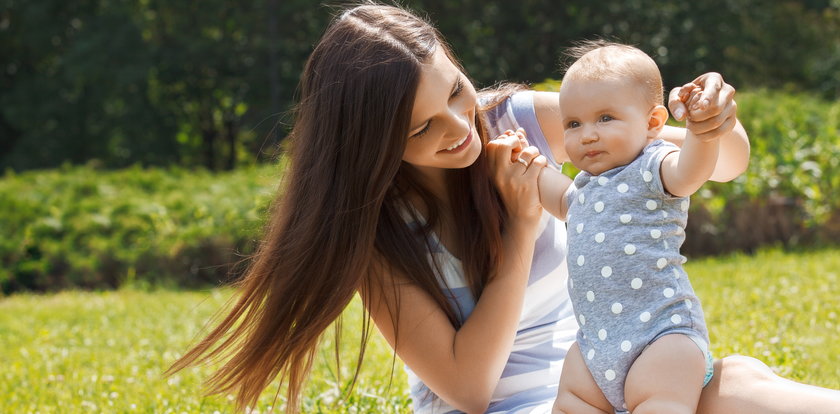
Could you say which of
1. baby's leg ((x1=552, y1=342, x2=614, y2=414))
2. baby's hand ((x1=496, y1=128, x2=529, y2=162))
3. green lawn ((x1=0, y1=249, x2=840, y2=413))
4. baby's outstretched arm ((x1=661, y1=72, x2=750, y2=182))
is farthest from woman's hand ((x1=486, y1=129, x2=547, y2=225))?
green lawn ((x1=0, y1=249, x2=840, y2=413))

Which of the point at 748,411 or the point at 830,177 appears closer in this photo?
the point at 748,411

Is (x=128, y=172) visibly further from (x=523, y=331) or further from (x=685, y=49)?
(x=685, y=49)

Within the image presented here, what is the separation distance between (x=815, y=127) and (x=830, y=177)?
1.05m

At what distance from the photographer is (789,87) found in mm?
17391

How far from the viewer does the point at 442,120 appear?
2.34 m

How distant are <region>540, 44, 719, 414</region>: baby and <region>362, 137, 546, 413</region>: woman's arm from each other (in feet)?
0.87

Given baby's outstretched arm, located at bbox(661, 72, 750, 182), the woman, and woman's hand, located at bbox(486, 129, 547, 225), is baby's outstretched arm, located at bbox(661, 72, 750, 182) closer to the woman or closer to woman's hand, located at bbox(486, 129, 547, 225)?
the woman

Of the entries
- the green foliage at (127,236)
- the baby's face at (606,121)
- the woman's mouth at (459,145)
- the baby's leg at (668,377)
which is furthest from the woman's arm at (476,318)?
the green foliage at (127,236)

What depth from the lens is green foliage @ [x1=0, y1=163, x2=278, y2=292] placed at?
8734mm

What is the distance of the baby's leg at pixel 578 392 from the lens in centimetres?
210

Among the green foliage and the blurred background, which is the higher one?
the green foliage

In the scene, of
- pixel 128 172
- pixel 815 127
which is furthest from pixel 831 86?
pixel 128 172

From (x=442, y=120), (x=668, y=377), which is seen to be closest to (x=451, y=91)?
(x=442, y=120)

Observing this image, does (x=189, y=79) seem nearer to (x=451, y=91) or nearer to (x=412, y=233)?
(x=412, y=233)
